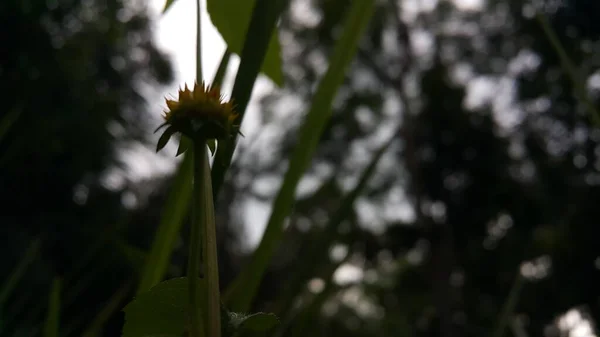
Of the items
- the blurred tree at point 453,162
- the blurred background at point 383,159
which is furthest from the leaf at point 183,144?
the blurred tree at point 453,162

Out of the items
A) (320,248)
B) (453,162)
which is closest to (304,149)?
(320,248)

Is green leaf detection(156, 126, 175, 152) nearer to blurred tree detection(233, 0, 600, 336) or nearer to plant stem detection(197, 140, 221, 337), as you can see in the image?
plant stem detection(197, 140, 221, 337)

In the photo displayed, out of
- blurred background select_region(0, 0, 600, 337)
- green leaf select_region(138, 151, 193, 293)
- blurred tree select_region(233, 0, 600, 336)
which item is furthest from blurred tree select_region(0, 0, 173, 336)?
green leaf select_region(138, 151, 193, 293)

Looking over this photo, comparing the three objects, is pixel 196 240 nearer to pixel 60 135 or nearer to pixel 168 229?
pixel 168 229

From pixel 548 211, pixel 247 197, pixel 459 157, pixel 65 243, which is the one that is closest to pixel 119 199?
pixel 65 243

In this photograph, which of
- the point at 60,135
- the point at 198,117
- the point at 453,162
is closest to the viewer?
the point at 198,117

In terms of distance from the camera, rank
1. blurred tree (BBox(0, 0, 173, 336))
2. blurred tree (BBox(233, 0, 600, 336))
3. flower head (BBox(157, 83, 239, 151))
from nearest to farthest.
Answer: flower head (BBox(157, 83, 239, 151)), blurred tree (BBox(0, 0, 173, 336)), blurred tree (BBox(233, 0, 600, 336))

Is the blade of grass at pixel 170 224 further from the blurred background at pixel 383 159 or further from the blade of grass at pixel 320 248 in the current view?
the blurred background at pixel 383 159

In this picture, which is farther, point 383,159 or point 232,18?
point 383,159
